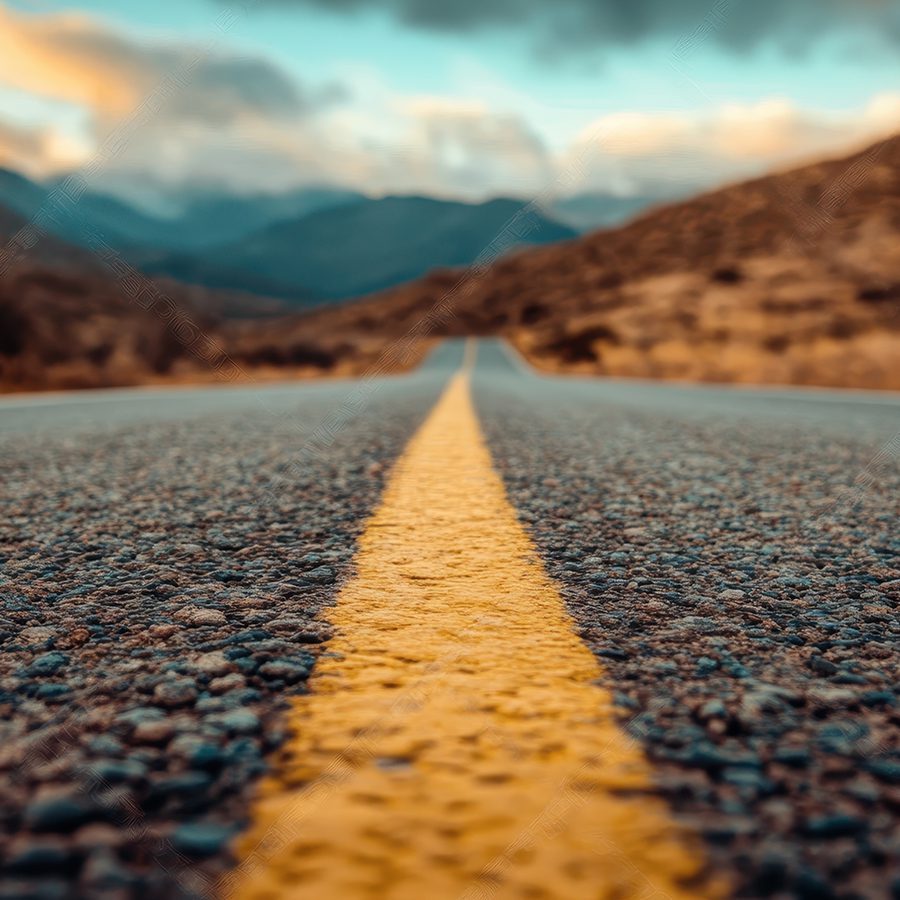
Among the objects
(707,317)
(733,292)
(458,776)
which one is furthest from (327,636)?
(733,292)

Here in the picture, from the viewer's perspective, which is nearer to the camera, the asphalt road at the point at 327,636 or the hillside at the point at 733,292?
the asphalt road at the point at 327,636

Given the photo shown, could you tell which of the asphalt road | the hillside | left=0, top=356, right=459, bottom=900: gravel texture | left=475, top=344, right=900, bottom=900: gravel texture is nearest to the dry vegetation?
the hillside

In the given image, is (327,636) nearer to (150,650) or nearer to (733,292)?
(150,650)

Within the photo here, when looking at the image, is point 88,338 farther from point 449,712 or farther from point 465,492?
point 449,712

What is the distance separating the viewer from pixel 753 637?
1736 mm

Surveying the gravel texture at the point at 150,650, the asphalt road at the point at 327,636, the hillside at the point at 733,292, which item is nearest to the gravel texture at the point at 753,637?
the asphalt road at the point at 327,636

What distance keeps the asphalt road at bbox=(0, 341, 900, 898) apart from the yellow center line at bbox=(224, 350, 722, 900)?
53 mm

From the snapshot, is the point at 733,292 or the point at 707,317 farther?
the point at 733,292

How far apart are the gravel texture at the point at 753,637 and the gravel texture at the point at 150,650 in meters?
0.61

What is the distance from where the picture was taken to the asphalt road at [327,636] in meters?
0.99

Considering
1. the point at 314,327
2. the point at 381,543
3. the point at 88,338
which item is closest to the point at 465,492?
the point at 381,543

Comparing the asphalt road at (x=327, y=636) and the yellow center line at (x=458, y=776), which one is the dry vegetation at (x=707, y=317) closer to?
the asphalt road at (x=327, y=636)

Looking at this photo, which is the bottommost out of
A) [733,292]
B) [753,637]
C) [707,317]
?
[753,637]

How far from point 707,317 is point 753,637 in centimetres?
3955
